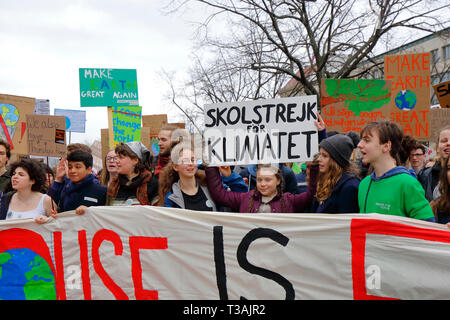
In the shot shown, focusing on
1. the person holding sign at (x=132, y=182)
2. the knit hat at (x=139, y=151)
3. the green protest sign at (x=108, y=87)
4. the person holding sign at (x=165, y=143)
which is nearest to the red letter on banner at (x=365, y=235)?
the person holding sign at (x=132, y=182)

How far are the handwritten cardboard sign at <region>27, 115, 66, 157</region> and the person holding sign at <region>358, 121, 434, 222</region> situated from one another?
11.7 feet

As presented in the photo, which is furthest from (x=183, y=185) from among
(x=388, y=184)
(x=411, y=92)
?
(x=411, y=92)

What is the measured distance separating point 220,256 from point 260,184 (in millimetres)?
712

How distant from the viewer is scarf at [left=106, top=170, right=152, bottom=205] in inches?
153

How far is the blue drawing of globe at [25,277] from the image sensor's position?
11.5 ft

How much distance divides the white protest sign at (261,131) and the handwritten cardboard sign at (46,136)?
7.65 feet

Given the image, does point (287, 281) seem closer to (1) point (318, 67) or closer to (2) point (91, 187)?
(2) point (91, 187)

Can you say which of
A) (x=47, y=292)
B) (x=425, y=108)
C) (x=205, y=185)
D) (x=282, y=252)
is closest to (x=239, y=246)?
(x=282, y=252)

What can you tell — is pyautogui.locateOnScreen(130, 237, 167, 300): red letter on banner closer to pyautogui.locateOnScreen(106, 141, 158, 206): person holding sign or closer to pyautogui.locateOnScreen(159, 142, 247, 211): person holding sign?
pyautogui.locateOnScreen(159, 142, 247, 211): person holding sign

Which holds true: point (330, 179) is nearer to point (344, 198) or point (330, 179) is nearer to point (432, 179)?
point (344, 198)

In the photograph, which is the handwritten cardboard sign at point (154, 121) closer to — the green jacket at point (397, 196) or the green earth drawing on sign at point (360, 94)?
the green earth drawing on sign at point (360, 94)

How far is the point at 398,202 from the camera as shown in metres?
2.81

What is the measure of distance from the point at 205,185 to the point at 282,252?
Answer: 3.58 ft

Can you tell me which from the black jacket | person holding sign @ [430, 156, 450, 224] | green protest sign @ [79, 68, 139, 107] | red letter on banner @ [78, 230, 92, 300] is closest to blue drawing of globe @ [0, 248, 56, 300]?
red letter on banner @ [78, 230, 92, 300]
